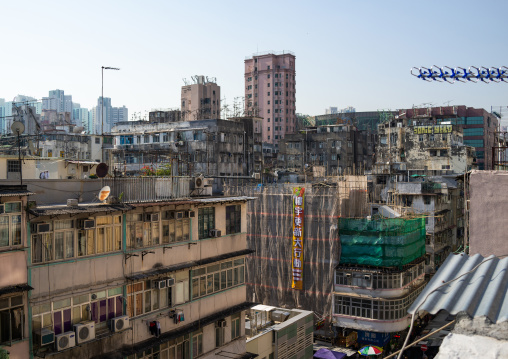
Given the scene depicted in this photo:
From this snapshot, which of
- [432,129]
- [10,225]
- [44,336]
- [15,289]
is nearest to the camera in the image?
[15,289]

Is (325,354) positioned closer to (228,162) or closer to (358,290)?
(358,290)

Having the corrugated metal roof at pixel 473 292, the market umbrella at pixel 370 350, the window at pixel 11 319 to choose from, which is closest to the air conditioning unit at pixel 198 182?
the window at pixel 11 319

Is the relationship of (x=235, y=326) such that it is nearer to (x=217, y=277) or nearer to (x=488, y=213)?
(x=217, y=277)

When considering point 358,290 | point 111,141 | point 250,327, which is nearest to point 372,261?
point 358,290

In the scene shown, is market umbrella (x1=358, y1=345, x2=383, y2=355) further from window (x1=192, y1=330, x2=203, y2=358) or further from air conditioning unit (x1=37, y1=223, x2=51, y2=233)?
air conditioning unit (x1=37, y1=223, x2=51, y2=233)

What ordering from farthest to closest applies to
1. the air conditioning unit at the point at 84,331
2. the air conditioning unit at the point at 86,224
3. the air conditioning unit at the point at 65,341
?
the air conditioning unit at the point at 86,224, the air conditioning unit at the point at 84,331, the air conditioning unit at the point at 65,341

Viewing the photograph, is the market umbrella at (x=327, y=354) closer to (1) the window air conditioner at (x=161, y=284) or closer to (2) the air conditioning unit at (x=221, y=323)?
(2) the air conditioning unit at (x=221, y=323)

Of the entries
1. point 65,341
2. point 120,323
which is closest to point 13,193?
point 65,341
